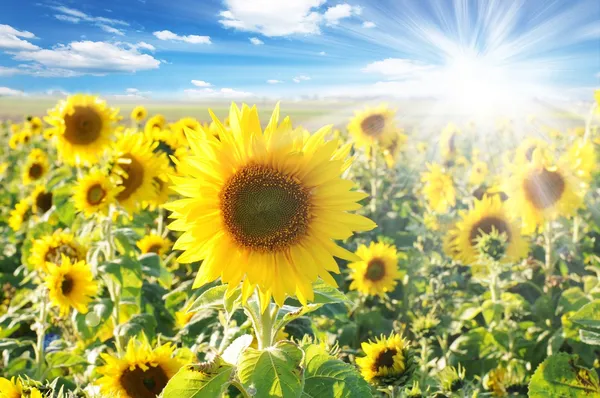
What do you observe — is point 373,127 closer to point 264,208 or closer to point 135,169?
point 135,169

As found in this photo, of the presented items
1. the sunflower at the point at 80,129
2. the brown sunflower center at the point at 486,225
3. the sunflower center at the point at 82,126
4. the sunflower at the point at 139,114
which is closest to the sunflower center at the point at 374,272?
the brown sunflower center at the point at 486,225

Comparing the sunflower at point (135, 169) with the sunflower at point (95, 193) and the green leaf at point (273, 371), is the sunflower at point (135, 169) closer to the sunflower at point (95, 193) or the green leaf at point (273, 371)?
the sunflower at point (95, 193)

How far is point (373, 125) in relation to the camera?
7.70 meters

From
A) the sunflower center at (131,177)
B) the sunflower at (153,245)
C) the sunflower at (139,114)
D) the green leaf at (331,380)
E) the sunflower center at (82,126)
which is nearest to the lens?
the green leaf at (331,380)

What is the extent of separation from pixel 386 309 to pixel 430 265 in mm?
565

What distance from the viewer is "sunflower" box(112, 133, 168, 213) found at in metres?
3.98

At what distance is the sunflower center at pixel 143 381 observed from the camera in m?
2.47

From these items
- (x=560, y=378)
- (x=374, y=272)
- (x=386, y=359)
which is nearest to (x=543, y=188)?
(x=374, y=272)

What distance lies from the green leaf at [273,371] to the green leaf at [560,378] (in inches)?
49.8

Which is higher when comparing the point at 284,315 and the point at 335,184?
the point at 335,184

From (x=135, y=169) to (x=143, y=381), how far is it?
192 centimetres

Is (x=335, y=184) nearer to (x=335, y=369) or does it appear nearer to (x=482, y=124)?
(x=335, y=369)

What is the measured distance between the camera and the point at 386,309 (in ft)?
16.3

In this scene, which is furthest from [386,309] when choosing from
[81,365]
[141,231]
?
[81,365]
